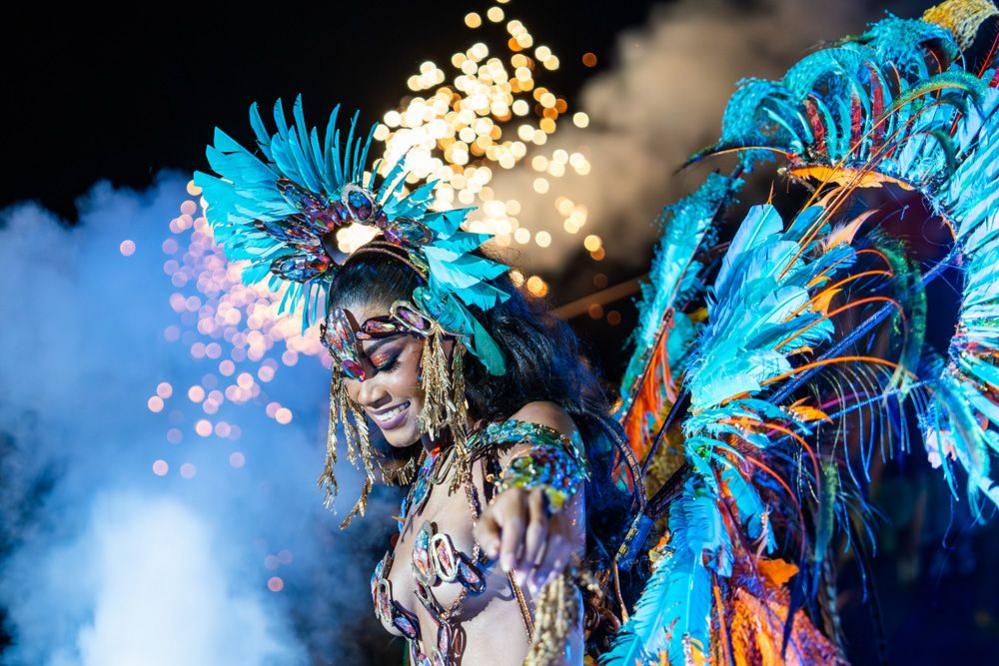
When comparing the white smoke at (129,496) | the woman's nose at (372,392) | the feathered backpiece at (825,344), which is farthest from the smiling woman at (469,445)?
the white smoke at (129,496)

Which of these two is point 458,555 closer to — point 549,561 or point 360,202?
point 549,561

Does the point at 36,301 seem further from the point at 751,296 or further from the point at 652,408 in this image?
the point at 751,296

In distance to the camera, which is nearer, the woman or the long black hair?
the woman

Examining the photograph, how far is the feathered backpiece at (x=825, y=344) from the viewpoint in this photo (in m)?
1.83

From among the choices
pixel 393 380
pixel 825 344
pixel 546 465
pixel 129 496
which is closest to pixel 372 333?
pixel 393 380

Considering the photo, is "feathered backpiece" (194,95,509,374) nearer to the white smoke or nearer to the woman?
the woman

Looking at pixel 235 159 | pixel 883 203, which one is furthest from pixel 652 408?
pixel 235 159

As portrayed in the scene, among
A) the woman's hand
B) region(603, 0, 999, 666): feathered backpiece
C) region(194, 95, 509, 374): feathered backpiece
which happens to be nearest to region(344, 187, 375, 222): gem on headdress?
region(194, 95, 509, 374): feathered backpiece

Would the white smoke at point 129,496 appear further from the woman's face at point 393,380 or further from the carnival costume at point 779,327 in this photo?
the woman's face at point 393,380

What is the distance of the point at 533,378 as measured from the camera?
87.8 inches

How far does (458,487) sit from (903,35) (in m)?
1.49

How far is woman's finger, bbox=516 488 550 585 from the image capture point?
1437 mm

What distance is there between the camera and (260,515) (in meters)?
3.58

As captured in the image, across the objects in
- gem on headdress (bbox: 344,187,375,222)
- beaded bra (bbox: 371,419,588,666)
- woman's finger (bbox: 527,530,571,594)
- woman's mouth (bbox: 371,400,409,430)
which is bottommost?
woman's finger (bbox: 527,530,571,594)
